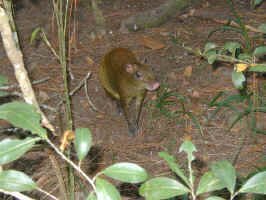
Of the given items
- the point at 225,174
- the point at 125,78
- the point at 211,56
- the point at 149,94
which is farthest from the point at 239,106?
the point at 225,174

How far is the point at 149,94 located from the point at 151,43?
2.29 ft

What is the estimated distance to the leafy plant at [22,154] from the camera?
3.47 ft

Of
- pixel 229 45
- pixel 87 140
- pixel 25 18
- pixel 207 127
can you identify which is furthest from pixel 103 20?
pixel 87 140

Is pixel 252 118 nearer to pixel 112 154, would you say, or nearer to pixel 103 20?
pixel 112 154

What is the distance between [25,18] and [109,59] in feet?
5.80

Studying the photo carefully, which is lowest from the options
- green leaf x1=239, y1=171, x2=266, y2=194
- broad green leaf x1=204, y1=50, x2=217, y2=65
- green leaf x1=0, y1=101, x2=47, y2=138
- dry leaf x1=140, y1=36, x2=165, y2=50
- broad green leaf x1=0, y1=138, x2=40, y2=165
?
dry leaf x1=140, y1=36, x2=165, y2=50

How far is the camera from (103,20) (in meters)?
5.44

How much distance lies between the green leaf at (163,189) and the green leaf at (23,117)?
0.92 ft

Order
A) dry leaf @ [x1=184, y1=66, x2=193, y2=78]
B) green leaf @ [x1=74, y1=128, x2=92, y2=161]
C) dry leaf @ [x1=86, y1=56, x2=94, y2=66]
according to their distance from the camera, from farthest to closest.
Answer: dry leaf @ [x1=86, y1=56, x2=94, y2=66] → dry leaf @ [x1=184, y1=66, x2=193, y2=78] → green leaf @ [x1=74, y1=128, x2=92, y2=161]

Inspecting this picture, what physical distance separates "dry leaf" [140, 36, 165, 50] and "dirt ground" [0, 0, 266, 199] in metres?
0.04

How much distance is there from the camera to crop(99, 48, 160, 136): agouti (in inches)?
176

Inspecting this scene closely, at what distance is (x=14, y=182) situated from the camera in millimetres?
1105

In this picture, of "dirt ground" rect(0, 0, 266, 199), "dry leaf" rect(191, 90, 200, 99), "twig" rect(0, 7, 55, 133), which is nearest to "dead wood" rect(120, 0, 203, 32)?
"dirt ground" rect(0, 0, 266, 199)

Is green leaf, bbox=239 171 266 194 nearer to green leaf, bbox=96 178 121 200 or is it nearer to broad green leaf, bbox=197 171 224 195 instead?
broad green leaf, bbox=197 171 224 195
